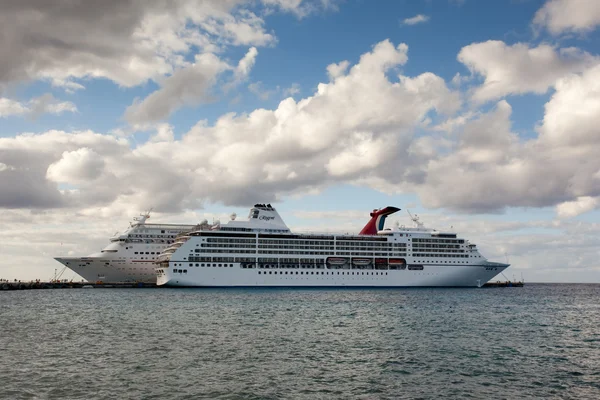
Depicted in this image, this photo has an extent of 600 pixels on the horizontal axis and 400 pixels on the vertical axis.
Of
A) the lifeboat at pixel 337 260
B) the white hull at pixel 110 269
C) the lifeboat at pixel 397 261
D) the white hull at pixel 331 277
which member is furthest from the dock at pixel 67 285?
the lifeboat at pixel 397 261

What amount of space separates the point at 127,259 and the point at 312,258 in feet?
129

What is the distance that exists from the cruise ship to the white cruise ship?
9976 millimetres

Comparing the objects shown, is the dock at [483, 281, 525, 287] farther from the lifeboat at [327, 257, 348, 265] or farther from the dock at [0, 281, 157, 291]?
the dock at [0, 281, 157, 291]

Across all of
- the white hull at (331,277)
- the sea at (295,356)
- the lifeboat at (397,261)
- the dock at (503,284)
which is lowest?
the dock at (503,284)

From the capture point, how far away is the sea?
890 inches

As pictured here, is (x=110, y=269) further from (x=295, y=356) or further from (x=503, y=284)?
(x=503, y=284)

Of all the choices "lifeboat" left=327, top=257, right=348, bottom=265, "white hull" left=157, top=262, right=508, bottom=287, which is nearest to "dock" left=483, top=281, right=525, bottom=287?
"white hull" left=157, top=262, right=508, bottom=287

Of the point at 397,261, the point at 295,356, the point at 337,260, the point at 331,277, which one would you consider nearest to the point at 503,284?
the point at 397,261

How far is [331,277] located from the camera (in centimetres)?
10112

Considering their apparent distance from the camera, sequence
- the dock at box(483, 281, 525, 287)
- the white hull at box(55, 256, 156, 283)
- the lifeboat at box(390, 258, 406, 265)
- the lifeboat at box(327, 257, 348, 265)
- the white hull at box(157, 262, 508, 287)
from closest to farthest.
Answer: the white hull at box(157, 262, 508, 287), the lifeboat at box(327, 257, 348, 265), the lifeboat at box(390, 258, 406, 265), the white hull at box(55, 256, 156, 283), the dock at box(483, 281, 525, 287)

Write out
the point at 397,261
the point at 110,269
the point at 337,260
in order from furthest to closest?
1. the point at 110,269
2. the point at 397,261
3. the point at 337,260

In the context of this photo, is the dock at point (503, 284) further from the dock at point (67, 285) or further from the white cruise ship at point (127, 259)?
the dock at point (67, 285)

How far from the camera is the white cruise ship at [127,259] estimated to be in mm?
106875

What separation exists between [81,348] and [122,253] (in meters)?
78.6
